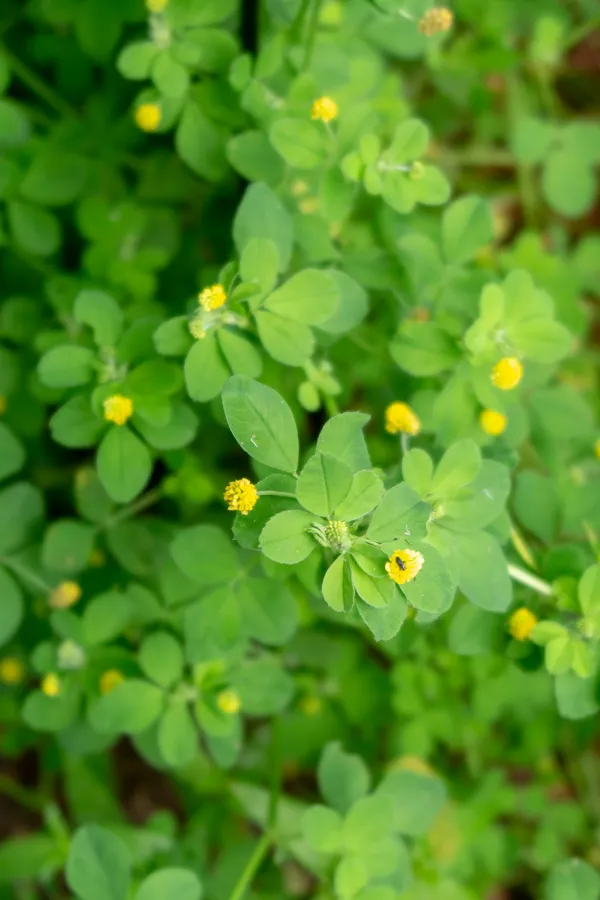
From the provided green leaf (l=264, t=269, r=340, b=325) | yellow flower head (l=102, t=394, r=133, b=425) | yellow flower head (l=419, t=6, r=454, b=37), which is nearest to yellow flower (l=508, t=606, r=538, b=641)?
green leaf (l=264, t=269, r=340, b=325)

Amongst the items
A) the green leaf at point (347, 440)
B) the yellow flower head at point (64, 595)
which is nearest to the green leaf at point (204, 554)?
the yellow flower head at point (64, 595)

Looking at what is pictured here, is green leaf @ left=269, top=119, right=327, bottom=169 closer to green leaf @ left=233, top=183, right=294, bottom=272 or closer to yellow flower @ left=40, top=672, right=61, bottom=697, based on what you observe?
green leaf @ left=233, top=183, right=294, bottom=272

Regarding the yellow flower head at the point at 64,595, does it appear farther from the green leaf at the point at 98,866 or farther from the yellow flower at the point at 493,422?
the yellow flower at the point at 493,422

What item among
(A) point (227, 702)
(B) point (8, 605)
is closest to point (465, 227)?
(A) point (227, 702)

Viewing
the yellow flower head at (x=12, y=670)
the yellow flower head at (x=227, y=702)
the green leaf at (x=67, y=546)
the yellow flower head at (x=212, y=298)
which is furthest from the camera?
the yellow flower head at (x=12, y=670)

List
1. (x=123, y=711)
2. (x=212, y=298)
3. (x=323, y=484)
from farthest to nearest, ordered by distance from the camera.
Result: (x=123, y=711), (x=212, y=298), (x=323, y=484)

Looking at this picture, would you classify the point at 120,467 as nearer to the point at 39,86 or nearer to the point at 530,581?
the point at 530,581

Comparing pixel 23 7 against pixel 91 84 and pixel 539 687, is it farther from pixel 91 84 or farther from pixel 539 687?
pixel 539 687
